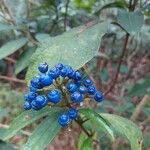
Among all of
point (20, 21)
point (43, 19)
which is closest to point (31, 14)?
point (43, 19)

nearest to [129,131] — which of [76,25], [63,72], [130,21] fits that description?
[63,72]

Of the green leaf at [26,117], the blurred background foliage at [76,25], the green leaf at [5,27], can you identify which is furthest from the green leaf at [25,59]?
the green leaf at [26,117]

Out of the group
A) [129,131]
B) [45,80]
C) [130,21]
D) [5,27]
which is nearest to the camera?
[45,80]

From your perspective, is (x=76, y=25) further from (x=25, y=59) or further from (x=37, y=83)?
(x=37, y=83)

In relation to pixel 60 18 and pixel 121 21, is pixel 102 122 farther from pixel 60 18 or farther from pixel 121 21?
pixel 60 18

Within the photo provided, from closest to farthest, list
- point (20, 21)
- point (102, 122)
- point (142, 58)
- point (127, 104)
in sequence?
point (102, 122) < point (20, 21) < point (127, 104) < point (142, 58)

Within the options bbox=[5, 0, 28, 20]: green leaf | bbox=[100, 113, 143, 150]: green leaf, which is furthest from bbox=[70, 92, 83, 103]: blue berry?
bbox=[5, 0, 28, 20]: green leaf

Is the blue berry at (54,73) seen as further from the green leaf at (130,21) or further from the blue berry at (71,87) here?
the green leaf at (130,21)
